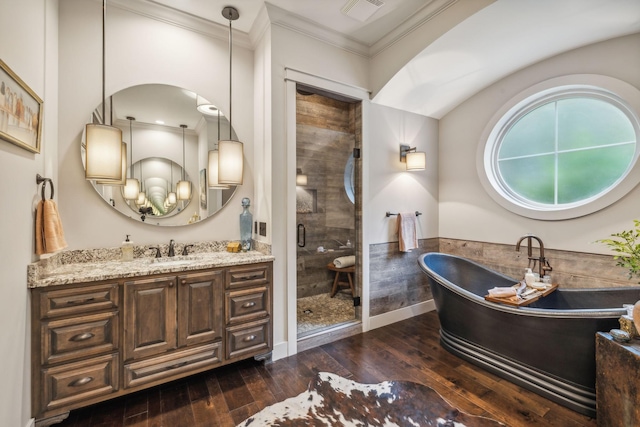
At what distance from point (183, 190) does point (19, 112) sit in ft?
3.87

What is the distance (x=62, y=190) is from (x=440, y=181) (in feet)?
13.3

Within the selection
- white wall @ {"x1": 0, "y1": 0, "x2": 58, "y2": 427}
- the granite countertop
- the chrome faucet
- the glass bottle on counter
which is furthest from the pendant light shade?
the chrome faucet

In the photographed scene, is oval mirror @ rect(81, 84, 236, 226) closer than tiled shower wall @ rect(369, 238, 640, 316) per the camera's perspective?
Yes

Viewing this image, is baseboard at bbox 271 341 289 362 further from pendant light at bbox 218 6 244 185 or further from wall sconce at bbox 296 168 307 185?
wall sconce at bbox 296 168 307 185

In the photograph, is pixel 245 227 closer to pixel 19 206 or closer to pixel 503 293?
pixel 19 206

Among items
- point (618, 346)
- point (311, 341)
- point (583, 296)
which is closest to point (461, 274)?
point (583, 296)

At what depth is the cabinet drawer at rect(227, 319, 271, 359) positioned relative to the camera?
2174 mm

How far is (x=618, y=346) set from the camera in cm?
146

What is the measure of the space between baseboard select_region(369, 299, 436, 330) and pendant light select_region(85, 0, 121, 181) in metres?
2.84

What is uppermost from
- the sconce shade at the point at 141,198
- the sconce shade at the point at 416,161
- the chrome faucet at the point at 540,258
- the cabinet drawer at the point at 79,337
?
the sconce shade at the point at 416,161

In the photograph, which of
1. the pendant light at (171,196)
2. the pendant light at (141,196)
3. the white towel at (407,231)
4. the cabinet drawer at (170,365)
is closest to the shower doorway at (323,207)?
the white towel at (407,231)

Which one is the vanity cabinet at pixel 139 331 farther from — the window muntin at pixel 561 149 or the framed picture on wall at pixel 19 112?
the window muntin at pixel 561 149

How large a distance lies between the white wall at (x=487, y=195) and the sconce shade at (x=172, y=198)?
329 cm

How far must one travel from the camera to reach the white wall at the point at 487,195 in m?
2.30
